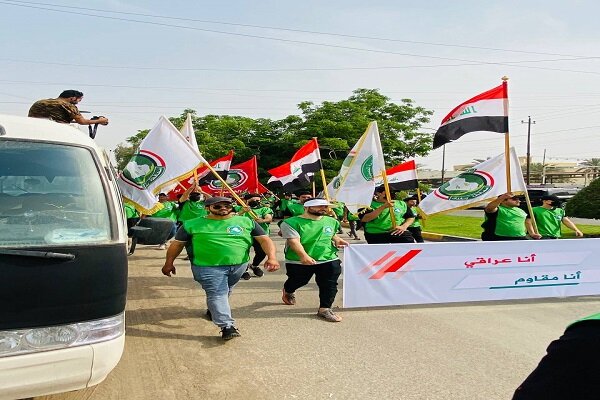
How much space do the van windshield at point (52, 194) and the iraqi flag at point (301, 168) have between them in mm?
7883

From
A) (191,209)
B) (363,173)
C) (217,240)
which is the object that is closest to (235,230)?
(217,240)

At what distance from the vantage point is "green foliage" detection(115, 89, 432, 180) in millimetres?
30844

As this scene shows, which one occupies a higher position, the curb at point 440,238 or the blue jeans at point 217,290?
the blue jeans at point 217,290

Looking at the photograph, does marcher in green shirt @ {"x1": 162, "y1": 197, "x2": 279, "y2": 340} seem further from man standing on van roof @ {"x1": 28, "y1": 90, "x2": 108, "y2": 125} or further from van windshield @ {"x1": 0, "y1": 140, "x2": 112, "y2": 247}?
van windshield @ {"x1": 0, "y1": 140, "x2": 112, "y2": 247}

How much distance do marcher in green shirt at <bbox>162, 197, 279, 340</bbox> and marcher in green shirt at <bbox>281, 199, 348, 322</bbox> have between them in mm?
758

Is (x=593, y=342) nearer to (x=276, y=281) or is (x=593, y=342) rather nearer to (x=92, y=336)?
(x=92, y=336)

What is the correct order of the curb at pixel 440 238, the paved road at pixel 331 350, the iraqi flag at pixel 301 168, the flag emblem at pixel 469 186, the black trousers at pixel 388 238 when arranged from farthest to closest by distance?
the curb at pixel 440 238, the iraqi flag at pixel 301 168, the black trousers at pixel 388 238, the flag emblem at pixel 469 186, the paved road at pixel 331 350

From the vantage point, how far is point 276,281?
876cm

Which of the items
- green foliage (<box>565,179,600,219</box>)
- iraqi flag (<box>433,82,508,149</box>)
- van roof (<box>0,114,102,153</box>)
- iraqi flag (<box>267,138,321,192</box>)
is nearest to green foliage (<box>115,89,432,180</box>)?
green foliage (<box>565,179,600,219</box>)

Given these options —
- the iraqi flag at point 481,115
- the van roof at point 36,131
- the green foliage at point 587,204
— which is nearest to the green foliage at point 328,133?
the green foliage at point 587,204

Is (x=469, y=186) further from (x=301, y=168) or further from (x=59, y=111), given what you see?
(x=59, y=111)

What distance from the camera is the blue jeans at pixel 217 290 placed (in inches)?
206

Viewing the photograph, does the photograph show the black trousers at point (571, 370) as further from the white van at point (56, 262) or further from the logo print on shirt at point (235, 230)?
the logo print on shirt at point (235, 230)

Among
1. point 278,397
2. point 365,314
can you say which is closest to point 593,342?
point 278,397
